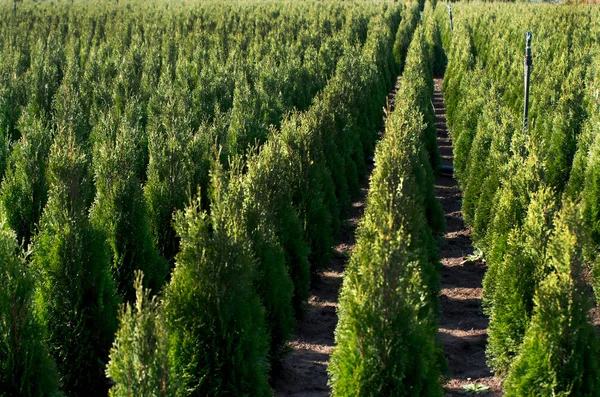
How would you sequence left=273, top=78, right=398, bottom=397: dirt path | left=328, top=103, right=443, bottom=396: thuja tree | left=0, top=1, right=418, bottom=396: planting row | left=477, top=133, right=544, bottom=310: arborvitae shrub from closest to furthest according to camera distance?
left=328, top=103, right=443, bottom=396: thuja tree
left=0, top=1, right=418, bottom=396: planting row
left=273, top=78, right=398, bottom=397: dirt path
left=477, top=133, right=544, bottom=310: arborvitae shrub

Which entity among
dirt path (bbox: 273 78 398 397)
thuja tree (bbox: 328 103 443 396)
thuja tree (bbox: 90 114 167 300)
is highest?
thuja tree (bbox: 90 114 167 300)

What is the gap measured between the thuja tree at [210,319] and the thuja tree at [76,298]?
115 cm

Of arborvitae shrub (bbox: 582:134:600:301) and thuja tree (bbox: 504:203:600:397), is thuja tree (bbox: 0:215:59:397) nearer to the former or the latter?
thuja tree (bbox: 504:203:600:397)

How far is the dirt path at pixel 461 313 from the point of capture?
24.7 feet

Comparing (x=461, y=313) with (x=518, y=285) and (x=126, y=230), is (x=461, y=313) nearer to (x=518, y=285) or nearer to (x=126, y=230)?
(x=518, y=285)

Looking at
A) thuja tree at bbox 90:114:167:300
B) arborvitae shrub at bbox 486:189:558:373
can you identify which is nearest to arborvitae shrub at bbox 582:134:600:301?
arborvitae shrub at bbox 486:189:558:373

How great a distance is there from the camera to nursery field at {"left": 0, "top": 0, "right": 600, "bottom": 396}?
5.44m

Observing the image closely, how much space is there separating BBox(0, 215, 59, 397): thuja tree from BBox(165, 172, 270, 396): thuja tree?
991 millimetres

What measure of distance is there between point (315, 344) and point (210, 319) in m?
2.76

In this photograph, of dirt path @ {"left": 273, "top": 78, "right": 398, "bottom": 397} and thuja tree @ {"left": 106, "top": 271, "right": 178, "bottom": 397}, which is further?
dirt path @ {"left": 273, "top": 78, "right": 398, "bottom": 397}

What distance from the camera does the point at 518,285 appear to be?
690 cm

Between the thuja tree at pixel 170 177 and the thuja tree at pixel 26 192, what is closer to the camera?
the thuja tree at pixel 26 192

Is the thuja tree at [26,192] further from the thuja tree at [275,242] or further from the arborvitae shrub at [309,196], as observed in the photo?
the arborvitae shrub at [309,196]

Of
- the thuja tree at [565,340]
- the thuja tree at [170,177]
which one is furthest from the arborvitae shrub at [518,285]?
the thuja tree at [170,177]
